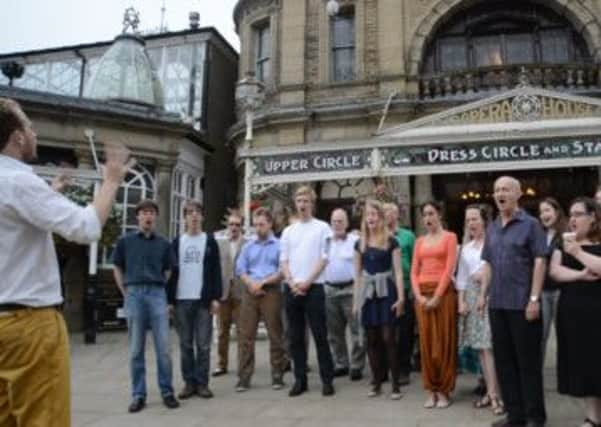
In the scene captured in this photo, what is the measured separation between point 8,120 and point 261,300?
4374 millimetres

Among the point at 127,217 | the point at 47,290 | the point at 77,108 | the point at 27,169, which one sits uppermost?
the point at 77,108

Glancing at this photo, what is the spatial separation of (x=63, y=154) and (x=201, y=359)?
9.83 metres

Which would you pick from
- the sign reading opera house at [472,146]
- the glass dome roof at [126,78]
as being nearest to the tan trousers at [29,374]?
the sign reading opera house at [472,146]

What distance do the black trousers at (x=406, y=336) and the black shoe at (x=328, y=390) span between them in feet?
3.45

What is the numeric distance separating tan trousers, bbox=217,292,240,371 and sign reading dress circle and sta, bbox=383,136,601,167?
13.2 feet

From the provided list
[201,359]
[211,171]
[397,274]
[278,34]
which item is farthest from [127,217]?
[397,274]

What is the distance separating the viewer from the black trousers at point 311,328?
21.7 ft

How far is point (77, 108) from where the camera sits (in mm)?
14539

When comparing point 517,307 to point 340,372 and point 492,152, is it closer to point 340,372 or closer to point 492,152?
point 340,372

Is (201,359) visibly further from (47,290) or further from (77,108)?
(77,108)

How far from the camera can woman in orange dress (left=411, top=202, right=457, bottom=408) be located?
601 centimetres

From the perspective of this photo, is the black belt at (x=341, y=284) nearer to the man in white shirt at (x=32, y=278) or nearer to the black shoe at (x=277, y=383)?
the black shoe at (x=277, y=383)

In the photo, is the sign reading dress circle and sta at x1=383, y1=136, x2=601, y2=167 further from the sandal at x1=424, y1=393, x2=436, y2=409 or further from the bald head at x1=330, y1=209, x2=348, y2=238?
the sandal at x1=424, y1=393, x2=436, y2=409

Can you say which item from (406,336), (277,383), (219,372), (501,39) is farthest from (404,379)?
(501,39)
